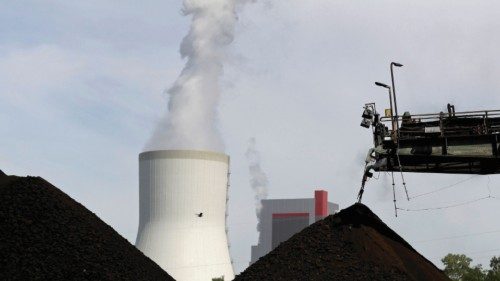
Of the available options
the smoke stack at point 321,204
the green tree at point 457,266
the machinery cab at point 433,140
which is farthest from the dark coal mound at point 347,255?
the smoke stack at point 321,204

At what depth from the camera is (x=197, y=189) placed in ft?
235

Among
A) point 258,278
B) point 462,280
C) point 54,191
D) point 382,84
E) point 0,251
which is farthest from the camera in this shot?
point 462,280

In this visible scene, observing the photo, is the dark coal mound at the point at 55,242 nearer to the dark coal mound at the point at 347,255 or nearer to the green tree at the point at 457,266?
the dark coal mound at the point at 347,255

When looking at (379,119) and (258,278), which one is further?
(379,119)

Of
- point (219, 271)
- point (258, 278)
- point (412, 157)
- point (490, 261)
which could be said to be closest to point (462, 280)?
point (490, 261)

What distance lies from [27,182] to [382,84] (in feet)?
45.2

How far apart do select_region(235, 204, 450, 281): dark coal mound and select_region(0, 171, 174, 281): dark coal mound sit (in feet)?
15.6

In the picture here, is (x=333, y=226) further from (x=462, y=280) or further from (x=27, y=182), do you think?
(x=462, y=280)

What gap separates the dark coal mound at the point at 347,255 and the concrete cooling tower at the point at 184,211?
46.1 meters

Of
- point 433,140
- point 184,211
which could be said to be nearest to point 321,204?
point 184,211

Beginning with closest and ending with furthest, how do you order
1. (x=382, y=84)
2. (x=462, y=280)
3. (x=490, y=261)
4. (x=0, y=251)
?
(x=0, y=251) < (x=382, y=84) < (x=462, y=280) < (x=490, y=261)

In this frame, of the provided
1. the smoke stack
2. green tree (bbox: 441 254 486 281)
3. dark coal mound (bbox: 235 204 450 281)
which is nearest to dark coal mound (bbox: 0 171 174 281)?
dark coal mound (bbox: 235 204 450 281)

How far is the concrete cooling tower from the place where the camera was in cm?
7206

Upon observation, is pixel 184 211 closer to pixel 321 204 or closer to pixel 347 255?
pixel 347 255
